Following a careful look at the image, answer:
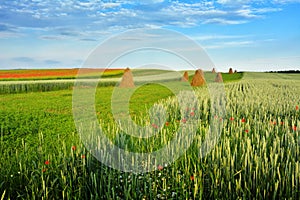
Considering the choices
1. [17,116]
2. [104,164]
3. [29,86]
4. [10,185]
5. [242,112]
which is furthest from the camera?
[29,86]

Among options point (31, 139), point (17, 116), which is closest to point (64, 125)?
point (31, 139)

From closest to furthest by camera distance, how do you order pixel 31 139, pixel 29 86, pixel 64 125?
pixel 31 139, pixel 64 125, pixel 29 86

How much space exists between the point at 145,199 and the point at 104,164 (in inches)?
32.8

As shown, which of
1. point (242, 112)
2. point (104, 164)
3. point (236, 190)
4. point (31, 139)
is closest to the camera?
point (236, 190)

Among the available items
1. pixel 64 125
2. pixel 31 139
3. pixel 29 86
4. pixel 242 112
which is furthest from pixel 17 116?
pixel 29 86

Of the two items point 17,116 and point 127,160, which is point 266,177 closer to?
point 127,160

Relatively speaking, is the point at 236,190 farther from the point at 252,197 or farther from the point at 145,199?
the point at 145,199

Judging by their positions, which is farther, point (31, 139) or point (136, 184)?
point (31, 139)

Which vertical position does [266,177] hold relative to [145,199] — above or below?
above

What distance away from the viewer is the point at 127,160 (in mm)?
4371

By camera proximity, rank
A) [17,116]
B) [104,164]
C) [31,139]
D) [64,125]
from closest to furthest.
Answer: [104,164]
[31,139]
[64,125]
[17,116]

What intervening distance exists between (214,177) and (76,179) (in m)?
1.60

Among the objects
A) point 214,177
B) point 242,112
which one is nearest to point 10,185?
point 214,177

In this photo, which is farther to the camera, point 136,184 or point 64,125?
point 64,125
